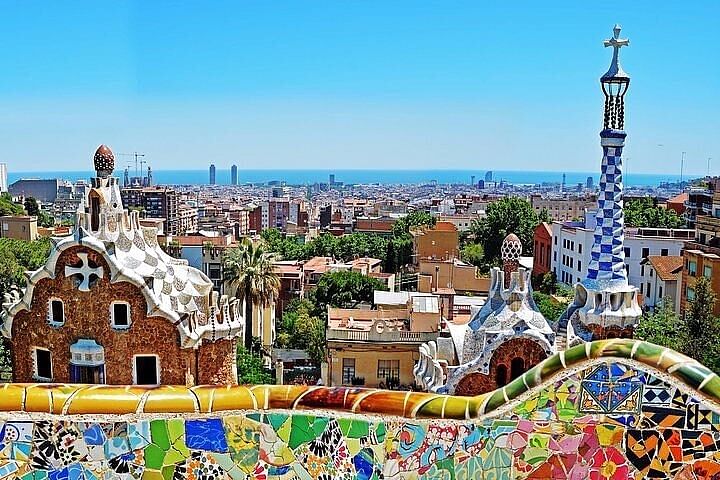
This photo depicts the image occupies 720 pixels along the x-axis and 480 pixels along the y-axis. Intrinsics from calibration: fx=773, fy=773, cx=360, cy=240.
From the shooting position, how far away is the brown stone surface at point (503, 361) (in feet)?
27.6

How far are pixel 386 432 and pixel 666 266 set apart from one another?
28.2 meters

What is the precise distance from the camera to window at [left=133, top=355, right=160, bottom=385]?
10.2 meters

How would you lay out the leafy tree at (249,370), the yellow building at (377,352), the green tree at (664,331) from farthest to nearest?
1. the green tree at (664,331)
2. the yellow building at (377,352)
3. the leafy tree at (249,370)

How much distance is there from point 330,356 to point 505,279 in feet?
28.1

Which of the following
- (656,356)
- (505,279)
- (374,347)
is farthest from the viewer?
(374,347)

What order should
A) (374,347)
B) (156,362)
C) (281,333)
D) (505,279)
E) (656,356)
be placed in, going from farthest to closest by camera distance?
(281,333) → (374,347) → (156,362) → (505,279) → (656,356)

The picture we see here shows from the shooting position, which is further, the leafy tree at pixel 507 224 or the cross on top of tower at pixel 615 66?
the leafy tree at pixel 507 224

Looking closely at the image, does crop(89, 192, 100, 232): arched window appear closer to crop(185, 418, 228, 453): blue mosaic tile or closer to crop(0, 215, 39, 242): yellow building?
crop(185, 418, 228, 453): blue mosaic tile

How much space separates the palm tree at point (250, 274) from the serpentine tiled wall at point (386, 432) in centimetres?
1549

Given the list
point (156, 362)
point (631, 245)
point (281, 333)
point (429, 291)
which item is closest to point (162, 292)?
point (156, 362)

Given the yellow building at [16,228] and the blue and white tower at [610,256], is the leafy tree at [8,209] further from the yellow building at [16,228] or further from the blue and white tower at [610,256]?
the blue and white tower at [610,256]

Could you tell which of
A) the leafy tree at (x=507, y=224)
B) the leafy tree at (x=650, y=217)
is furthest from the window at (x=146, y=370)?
the leafy tree at (x=650, y=217)

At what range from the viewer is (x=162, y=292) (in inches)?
404

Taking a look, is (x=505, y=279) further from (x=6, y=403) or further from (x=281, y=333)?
(x=281, y=333)
